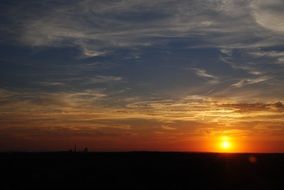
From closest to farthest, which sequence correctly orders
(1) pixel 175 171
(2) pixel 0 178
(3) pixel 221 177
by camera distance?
(2) pixel 0 178
(3) pixel 221 177
(1) pixel 175 171

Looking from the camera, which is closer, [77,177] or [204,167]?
[77,177]

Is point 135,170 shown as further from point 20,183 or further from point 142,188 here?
point 20,183

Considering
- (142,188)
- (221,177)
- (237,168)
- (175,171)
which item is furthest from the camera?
(237,168)

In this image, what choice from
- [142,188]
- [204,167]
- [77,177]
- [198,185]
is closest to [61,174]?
[77,177]

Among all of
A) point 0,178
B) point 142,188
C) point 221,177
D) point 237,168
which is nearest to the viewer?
point 142,188

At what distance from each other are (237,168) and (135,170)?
1443 centimetres

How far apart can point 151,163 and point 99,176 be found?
51.2 ft

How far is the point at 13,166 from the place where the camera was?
6044 centimetres

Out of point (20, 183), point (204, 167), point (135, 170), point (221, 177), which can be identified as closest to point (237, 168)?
point (204, 167)

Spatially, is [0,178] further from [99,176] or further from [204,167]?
[204,167]

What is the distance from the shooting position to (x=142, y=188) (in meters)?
43.5

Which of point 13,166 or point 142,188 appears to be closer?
point 142,188

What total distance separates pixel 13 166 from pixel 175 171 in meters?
22.1

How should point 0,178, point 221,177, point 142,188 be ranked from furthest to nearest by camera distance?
point 221,177, point 0,178, point 142,188
